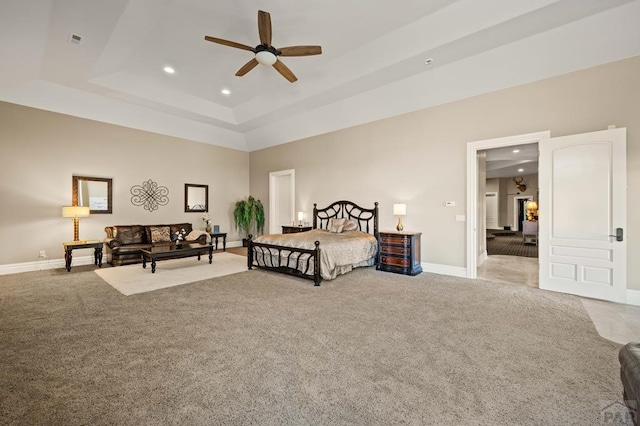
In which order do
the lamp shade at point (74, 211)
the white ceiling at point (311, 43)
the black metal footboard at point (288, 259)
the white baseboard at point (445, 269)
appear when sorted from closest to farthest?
the white ceiling at point (311, 43)
the black metal footboard at point (288, 259)
the white baseboard at point (445, 269)
the lamp shade at point (74, 211)

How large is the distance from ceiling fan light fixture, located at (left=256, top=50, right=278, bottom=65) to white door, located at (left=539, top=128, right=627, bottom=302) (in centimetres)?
443

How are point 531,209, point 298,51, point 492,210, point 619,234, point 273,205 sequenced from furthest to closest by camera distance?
point 492,210 < point 531,209 < point 273,205 < point 298,51 < point 619,234

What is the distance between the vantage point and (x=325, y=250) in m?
4.79

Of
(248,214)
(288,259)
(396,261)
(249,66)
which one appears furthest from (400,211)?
(248,214)

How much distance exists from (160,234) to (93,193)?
1.77 meters

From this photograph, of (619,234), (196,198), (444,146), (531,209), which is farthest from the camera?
(531,209)

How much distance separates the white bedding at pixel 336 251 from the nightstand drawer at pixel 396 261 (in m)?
0.37

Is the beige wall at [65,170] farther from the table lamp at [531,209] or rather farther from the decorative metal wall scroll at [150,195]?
the table lamp at [531,209]

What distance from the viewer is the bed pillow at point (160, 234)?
698 centimetres

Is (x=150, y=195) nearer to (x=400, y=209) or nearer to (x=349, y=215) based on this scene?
(x=349, y=215)

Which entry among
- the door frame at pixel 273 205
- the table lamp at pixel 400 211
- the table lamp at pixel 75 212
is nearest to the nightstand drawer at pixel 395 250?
the table lamp at pixel 400 211

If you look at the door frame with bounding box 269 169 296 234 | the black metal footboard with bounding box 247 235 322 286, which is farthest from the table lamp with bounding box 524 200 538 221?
the black metal footboard with bounding box 247 235 322 286

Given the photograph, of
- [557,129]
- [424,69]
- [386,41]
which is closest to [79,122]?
[386,41]

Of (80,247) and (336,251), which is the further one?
(80,247)
